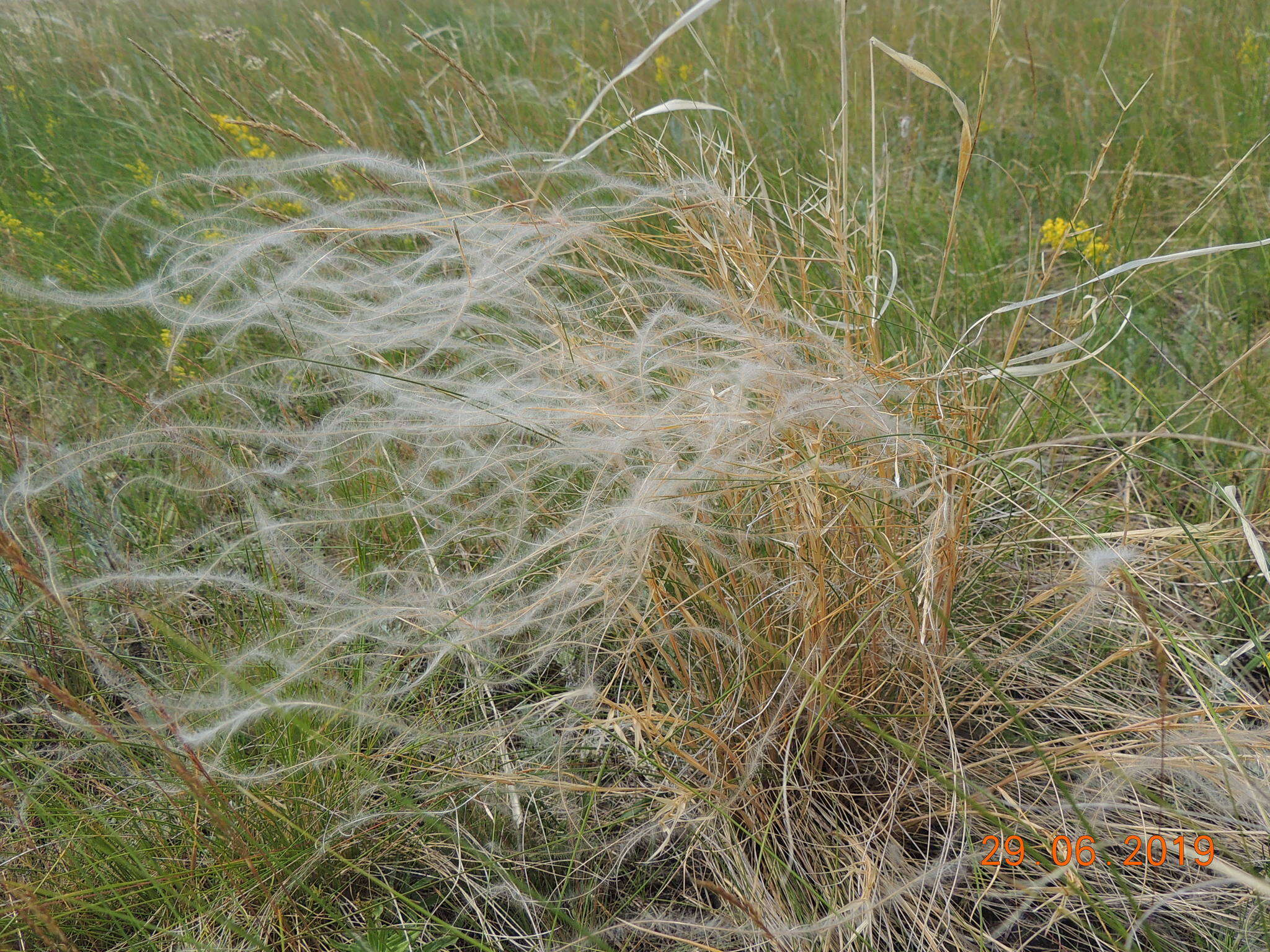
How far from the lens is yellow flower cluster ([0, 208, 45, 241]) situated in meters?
2.39

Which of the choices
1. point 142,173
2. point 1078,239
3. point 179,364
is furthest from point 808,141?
point 142,173

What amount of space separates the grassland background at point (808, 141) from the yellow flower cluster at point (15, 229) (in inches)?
0.5

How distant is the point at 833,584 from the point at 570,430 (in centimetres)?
49

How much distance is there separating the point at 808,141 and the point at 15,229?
2515mm

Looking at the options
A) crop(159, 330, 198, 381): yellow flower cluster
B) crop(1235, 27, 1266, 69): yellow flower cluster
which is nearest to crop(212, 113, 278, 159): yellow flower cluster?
crop(159, 330, 198, 381): yellow flower cluster

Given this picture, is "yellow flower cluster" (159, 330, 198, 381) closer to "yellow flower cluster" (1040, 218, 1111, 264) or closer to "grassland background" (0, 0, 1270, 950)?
"grassland background" (0, 0, 1270, 950)

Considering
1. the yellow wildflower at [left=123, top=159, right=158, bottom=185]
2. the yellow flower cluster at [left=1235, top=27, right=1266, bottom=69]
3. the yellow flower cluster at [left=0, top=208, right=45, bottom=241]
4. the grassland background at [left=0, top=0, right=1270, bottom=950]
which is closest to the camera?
the grassland background at [left=0, top=0, right=1270, bottom=950]

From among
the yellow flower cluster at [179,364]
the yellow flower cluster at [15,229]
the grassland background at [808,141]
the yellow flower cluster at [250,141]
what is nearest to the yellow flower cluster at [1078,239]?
the grassland background at [808,141]

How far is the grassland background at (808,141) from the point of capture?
182cm
